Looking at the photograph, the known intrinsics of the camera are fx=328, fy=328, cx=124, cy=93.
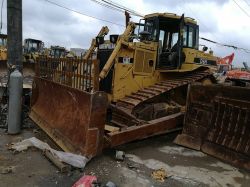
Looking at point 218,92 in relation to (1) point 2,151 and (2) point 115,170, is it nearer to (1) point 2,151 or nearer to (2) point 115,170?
(2) point 115,170

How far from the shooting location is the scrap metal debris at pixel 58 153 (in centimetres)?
523

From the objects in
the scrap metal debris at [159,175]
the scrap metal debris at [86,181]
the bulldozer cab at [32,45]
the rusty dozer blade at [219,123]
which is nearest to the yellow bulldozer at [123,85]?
the rusty dozer blade at [219,123]

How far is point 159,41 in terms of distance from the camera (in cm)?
902

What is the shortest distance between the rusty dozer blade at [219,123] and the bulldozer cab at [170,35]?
2.16 meters

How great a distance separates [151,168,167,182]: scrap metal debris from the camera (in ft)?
16.9

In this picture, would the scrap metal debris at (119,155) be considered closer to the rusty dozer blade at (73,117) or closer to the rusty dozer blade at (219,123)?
the rusty dozer blade at (73,117)

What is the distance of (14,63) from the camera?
796 cm

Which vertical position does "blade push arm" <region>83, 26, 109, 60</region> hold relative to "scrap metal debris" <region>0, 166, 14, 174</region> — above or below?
above

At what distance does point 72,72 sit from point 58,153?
1.71 metres

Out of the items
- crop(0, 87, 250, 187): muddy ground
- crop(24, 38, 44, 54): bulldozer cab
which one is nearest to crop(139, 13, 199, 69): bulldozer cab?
crop(0, 87, 250, 187): muddy ground

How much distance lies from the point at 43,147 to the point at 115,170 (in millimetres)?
1507

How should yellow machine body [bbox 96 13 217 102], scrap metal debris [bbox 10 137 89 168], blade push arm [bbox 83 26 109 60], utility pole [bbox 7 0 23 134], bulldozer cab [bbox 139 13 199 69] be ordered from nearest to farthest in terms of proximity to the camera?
scrap metal debris [bbox 10 137 89 168], utility pole [bbox 7 0 23 134], yellow machine body [bbox 96 13 217 102], bulldozer cab [bbox 139 13 199 69], blade push arm [bbox 83 26 109 60]

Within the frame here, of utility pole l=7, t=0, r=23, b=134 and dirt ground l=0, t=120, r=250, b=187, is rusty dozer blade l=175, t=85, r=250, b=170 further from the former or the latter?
utility pole l=7, t=0, r=23, b=134

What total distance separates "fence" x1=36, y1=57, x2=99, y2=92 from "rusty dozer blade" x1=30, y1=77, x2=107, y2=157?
154 mm
